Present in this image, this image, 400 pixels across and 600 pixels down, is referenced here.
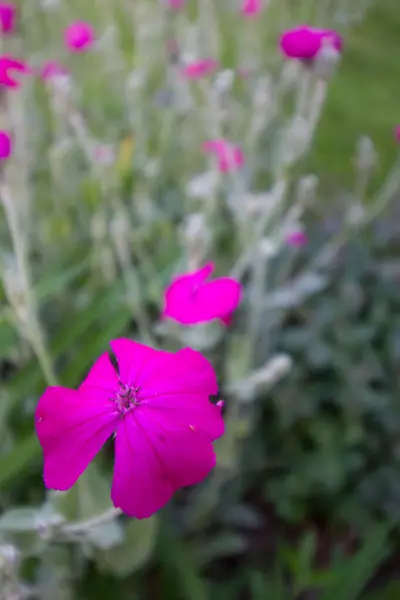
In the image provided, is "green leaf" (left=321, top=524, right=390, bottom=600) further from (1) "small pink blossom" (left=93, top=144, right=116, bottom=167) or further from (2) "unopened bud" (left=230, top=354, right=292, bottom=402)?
(1) "small pink blossom" (left=93, top=144, right=116, bottom=167)

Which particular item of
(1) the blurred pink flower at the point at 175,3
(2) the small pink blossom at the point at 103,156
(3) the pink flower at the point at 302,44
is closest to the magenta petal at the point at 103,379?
(3) the pink flower at the point at 302,44

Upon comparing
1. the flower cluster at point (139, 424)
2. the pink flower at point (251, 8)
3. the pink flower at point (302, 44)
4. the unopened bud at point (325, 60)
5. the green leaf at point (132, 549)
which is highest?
the pink flower at point (251, 8)

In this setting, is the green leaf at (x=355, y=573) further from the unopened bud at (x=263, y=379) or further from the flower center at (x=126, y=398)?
the flower center at (x=126, y=398)

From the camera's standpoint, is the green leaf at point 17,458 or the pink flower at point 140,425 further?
the green leaf at point 17,458

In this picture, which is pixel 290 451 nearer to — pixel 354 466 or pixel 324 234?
pixel 354 466

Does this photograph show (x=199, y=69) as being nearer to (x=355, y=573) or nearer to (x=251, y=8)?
(x=251, y=8)

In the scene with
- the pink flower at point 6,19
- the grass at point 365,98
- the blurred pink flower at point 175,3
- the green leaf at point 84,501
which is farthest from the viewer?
the grass at point 365,98

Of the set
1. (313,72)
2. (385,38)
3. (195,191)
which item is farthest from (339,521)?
(385,38)
